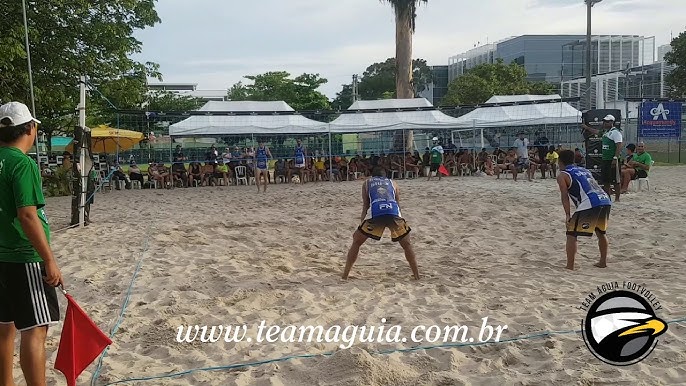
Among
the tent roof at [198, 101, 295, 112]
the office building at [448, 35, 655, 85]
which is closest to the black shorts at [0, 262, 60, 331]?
the tent roof at [198, 101, 295, 112]

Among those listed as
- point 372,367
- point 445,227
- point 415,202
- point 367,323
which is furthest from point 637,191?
point 372,367

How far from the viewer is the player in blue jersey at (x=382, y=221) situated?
539 centimetres

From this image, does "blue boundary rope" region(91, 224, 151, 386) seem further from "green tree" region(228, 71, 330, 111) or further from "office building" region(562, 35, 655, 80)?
"office building" region(562, 35, 655, 80)

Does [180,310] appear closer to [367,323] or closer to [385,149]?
[367,323]

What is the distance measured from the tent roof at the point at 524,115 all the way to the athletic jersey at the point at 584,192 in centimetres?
1366

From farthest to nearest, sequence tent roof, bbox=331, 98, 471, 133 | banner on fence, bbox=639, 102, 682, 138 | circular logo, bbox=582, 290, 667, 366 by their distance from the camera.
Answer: banner on fence, bbox=639, 102, 682, 138 < tent roof, bbox=331, 98, 471, 133 < circular logo, bbox=582, 290, 667, 366

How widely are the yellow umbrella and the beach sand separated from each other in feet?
17.8

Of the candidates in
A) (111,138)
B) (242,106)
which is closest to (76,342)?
(111,138)

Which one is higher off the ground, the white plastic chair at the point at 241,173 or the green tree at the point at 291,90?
the green tree at the point at 291,90

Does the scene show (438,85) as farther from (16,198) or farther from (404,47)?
(16,198)

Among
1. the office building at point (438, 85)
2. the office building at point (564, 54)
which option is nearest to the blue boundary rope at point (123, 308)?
the office building at point (564, 54)

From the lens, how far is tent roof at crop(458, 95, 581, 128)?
18.9 m

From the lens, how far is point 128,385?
3170 mm

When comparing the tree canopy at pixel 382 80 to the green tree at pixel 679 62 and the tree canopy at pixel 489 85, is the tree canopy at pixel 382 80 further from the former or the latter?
the green tree at pixel 679 62
